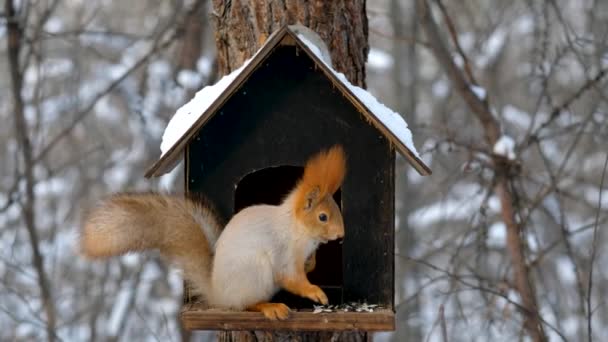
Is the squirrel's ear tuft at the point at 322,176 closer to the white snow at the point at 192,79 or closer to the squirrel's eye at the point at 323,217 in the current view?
the squirrel's eye at the point at 323,217

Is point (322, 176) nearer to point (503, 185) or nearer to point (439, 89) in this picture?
point (503, 185)

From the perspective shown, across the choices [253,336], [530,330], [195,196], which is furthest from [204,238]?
[530,330]

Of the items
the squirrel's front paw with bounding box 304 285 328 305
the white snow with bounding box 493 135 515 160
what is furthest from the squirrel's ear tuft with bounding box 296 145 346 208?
the white snow with bounding box 493 135 515 160

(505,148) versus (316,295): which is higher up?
(505,148)


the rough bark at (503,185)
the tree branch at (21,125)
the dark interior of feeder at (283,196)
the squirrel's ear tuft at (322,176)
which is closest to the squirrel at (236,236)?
the squirrel's ear tuft at (322,176)

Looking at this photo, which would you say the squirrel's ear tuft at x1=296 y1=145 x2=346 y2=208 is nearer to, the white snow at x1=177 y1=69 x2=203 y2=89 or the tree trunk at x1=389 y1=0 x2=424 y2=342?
the white snow at x1=177 y1=69 x2=203 y2=89

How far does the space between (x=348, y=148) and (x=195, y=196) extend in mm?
430

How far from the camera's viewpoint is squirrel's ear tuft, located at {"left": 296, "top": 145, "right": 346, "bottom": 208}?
2141mm

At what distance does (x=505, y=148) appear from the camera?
12.2ft

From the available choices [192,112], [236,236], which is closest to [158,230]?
[236,236]

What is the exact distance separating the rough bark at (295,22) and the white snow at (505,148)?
1.09 meters

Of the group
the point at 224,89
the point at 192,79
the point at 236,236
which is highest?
the point at 192,79

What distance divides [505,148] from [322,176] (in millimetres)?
1750

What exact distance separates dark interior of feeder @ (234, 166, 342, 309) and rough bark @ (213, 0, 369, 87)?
14.4 inches
